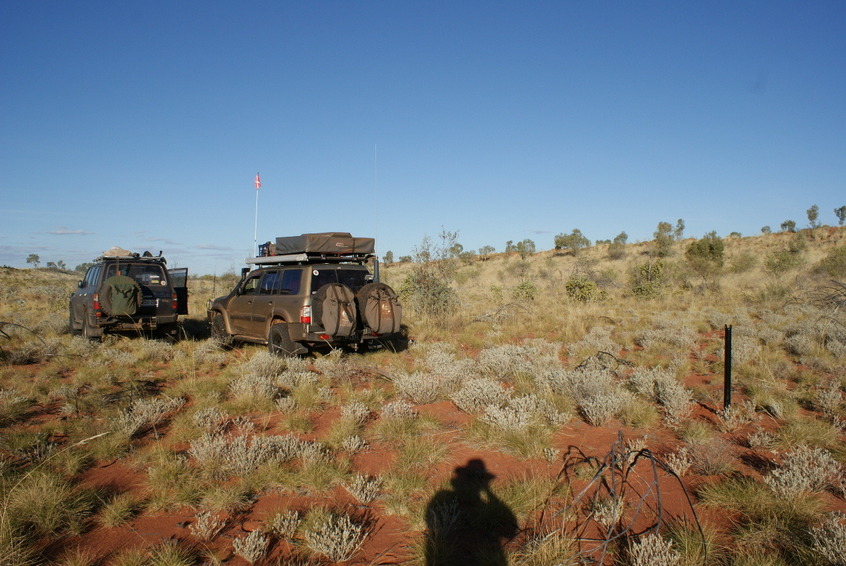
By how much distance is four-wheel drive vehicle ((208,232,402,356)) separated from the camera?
8.63 metres

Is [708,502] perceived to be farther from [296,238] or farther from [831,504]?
[296,238]

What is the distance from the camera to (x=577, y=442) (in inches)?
218

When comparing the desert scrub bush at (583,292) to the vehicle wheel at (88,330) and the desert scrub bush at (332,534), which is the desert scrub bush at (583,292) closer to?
the vehicle wheel at (88,330)

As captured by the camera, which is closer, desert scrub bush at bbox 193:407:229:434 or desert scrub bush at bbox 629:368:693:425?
desert scrub bush at bbox 193:407:229:434

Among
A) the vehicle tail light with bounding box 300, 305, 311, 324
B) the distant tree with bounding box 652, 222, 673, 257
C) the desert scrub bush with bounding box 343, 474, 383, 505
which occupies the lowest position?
the desert scrub bush with bounding box 343, 474, 383, 505

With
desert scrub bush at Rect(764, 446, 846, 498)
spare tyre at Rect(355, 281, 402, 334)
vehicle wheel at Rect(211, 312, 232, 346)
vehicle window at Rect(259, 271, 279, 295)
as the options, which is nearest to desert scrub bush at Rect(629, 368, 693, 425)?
desert scrub bush at Rect(764, 446, 846, 498)

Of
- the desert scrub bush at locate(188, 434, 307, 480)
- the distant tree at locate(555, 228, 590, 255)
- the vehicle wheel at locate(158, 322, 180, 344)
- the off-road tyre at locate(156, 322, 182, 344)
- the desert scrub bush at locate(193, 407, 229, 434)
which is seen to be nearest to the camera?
the desert scrub bush at locate(188, 434, 307, 480)

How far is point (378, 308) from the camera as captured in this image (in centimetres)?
882

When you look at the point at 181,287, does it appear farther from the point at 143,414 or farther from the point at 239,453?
the point at 239,453

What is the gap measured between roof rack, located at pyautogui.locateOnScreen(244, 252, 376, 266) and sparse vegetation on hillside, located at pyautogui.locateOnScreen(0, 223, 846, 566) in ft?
6.13

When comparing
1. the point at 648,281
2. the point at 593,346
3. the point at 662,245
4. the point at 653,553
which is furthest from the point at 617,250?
the point at 653,553

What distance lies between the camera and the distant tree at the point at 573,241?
172ft

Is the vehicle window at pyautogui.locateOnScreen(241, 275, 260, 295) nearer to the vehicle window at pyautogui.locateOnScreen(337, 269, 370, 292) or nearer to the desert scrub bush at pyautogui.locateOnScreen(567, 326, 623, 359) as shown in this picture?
the vehicle window at pyautogui.locateOnScreen(337, 269, 370, 292)

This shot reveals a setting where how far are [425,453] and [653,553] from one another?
2.35m
